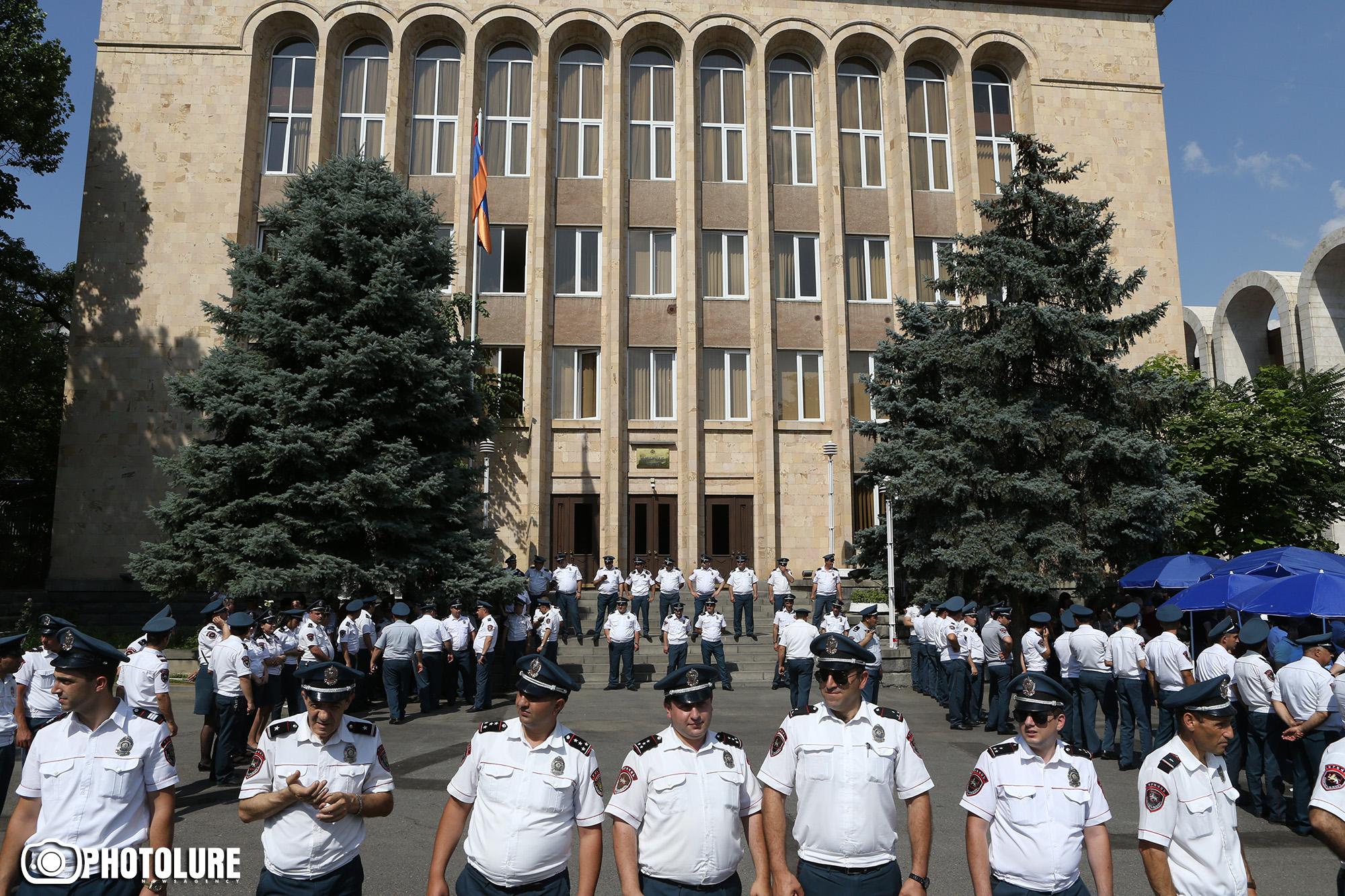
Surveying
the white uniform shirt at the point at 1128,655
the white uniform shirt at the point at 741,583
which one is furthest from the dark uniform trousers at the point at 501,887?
the white uniform shirt at the point at 741,583

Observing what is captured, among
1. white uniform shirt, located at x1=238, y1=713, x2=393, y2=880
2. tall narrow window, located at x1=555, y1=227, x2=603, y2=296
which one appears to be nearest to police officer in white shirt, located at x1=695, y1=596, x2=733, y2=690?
white uniform shirt, located at x1=238, y1=713, x2=393, y2=880

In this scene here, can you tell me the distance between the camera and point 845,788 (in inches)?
171

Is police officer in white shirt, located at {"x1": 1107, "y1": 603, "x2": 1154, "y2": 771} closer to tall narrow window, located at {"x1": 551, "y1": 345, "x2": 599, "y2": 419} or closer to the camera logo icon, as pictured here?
the camera logo icon

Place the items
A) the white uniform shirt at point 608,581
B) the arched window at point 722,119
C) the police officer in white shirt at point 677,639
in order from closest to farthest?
the police officer in white shirt at point 677,639
the white uniform shirt at point 608,581
the arched window at point 722,119

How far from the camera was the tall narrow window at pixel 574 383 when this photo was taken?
27.5 metres

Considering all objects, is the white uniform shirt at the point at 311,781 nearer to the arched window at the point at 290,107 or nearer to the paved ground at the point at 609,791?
the paved ground at the point at 609,791

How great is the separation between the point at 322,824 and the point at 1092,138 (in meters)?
31.6

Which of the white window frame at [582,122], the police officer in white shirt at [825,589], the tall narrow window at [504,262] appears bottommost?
the police officer in white shirt at [825,589]

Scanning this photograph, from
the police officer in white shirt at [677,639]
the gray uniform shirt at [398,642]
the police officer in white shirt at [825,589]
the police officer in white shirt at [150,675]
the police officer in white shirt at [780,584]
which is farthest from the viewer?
the police officer in white shirt at [780,584]

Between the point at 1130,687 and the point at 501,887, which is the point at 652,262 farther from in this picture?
the point at 501,887

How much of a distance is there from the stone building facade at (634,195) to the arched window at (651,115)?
0.09m

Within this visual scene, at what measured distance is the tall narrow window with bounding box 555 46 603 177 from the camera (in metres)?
28.6

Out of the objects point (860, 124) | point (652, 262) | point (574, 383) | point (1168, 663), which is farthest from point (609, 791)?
point (860, 124)

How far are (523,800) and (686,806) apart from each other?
0.75 m
